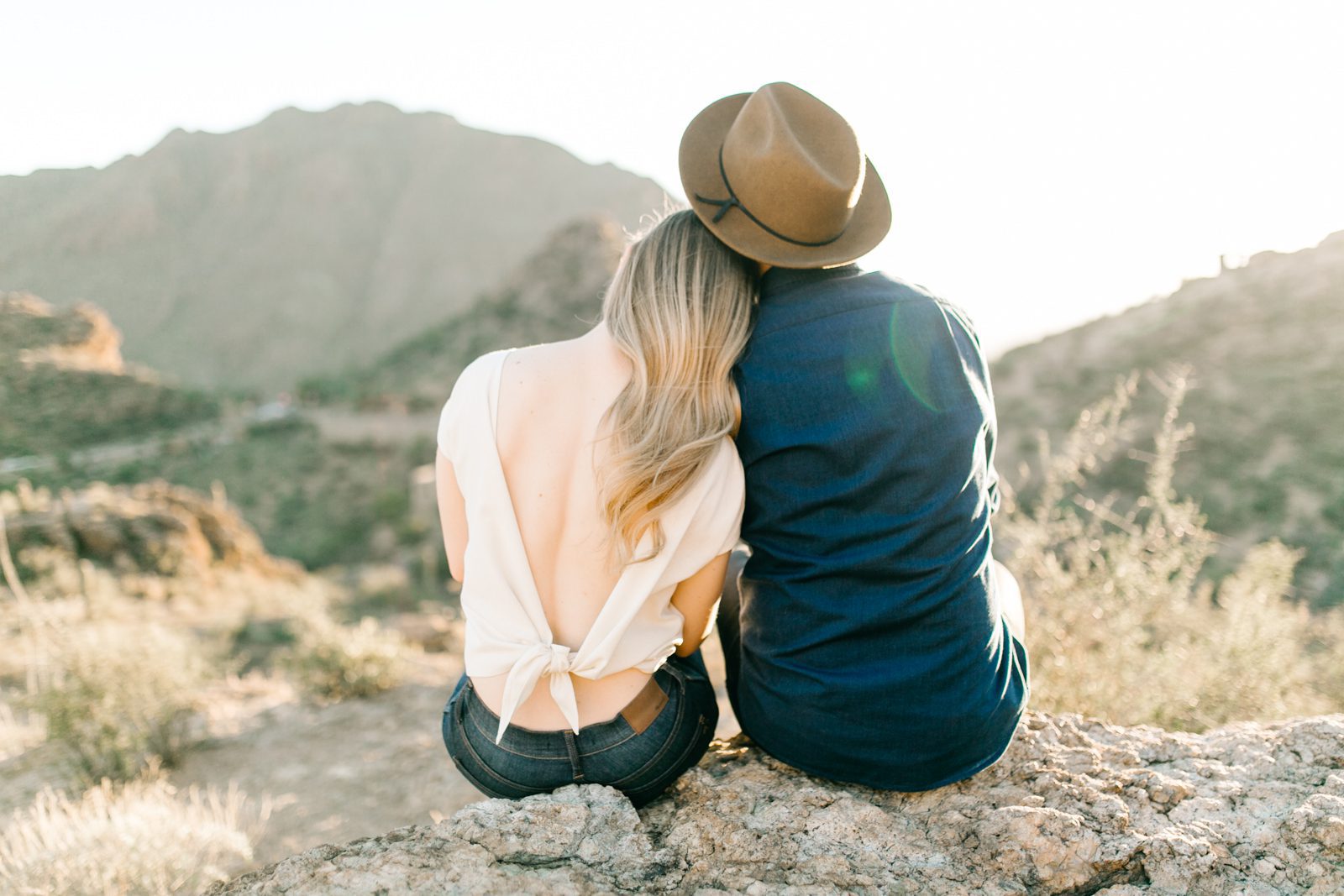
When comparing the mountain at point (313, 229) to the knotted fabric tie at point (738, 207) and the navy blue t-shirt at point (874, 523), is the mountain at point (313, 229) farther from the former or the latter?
the navy blue t-shirt at point (874, 523)

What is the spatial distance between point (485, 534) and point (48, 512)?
10.9 metres

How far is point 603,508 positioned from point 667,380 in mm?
266

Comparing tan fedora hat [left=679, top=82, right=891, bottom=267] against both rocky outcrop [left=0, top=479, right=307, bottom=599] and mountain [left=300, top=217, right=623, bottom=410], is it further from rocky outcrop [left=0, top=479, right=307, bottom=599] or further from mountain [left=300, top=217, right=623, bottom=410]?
mountain [left=300, top=217, right=623, bottom=410]

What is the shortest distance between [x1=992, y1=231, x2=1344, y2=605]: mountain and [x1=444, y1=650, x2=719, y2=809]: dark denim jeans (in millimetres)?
6612

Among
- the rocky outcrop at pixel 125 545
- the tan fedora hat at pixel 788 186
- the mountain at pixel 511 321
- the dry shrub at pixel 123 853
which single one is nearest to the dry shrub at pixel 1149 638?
the tan fedora hat at pixel 788 186

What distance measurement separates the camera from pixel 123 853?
7.13 feet

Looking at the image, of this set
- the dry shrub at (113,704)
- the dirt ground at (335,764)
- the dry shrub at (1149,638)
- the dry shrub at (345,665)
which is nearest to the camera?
the dry shrub at (1149,638)

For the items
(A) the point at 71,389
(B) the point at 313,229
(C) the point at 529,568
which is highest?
(B) the point at 313,229

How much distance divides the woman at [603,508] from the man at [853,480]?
9 centimetres

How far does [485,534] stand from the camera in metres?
1.46

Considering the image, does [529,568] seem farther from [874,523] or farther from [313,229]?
[313,229]

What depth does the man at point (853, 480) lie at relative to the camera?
1.33 m

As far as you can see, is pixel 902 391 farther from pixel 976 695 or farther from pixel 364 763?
pixel 364 763

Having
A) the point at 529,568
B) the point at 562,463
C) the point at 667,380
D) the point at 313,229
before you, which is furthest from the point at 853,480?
the point at 313,229
